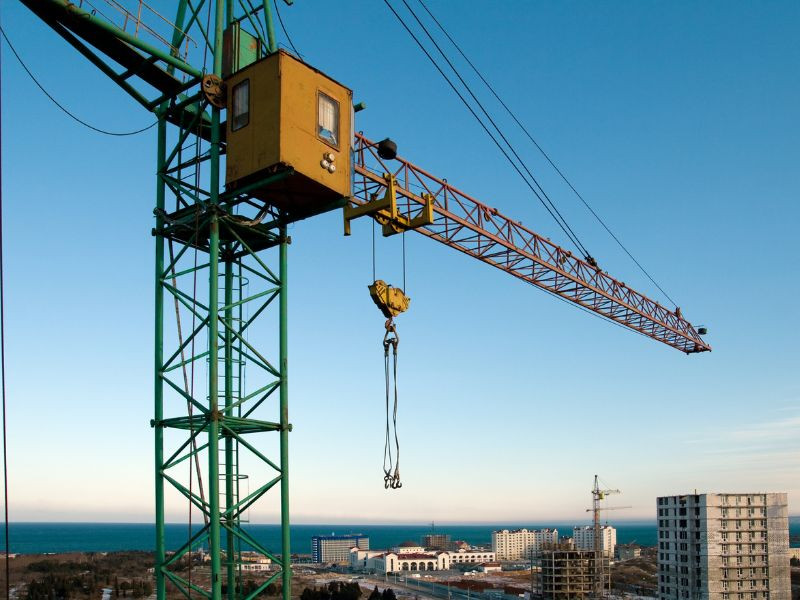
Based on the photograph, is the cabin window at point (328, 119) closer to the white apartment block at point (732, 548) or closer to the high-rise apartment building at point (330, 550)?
the white apartment block at point (732, 548)

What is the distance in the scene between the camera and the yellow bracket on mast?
19906mm

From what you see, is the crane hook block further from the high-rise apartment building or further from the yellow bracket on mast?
the high-rise apartment building

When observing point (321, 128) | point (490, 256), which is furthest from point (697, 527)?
point (321, 128)

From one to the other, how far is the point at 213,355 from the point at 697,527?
205ft

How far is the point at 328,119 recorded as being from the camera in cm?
1805

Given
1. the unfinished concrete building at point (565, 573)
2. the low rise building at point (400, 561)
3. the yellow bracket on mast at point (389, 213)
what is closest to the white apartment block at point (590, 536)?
the low rise building at point (400, 561)

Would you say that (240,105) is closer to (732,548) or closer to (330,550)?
(732,548)

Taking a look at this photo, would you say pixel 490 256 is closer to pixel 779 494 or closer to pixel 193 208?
pixel 193 208

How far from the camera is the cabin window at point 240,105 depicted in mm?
17578

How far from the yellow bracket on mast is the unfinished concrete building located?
60.1 metres

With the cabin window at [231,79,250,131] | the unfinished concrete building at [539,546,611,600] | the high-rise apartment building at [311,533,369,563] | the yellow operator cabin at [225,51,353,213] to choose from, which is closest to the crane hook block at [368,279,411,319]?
the yellow operator cabin at [225,51,353,213]

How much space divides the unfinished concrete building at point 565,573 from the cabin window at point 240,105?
66.0 m

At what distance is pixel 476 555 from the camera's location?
17750 centimetres

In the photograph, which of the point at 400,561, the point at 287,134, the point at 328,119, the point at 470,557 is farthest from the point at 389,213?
the point at 470,557
